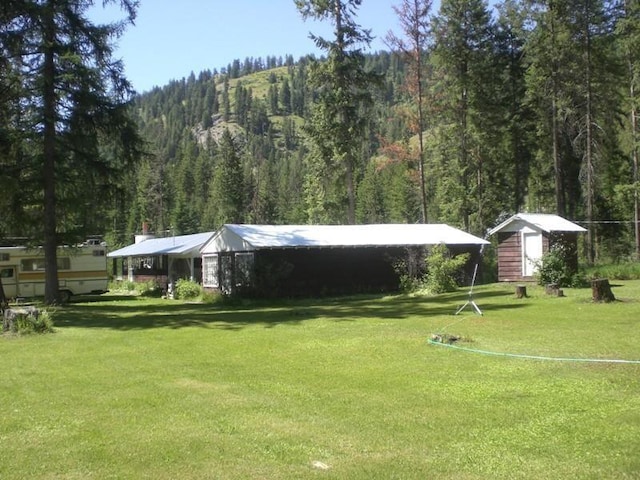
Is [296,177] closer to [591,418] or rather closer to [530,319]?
[530,319]

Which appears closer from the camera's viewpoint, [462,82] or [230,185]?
[462,82]

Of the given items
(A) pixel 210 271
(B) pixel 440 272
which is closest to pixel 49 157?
(A) pixel 210 271

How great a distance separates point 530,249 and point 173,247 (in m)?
18.5

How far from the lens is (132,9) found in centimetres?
2183

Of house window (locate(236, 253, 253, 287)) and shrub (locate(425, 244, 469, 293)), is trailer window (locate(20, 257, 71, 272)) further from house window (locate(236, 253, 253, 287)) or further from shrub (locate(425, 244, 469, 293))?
shrub (locate(425, 244, 469, 293))

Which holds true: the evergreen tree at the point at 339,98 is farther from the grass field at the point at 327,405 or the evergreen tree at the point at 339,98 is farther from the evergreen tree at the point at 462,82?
the grass field at the point at 327,405

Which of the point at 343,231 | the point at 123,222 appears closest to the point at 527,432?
the point at 343,231

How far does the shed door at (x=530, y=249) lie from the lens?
25.6 meters

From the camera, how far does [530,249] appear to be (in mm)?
25844

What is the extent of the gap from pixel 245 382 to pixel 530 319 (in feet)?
27.5

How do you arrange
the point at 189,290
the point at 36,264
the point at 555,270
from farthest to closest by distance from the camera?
the point at 36,264
the point at 189,290
the point at 555,270

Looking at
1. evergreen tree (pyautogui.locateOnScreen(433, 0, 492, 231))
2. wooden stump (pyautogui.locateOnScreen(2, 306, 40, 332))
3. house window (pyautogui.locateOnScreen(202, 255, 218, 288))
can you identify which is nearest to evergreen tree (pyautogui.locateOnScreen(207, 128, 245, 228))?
evergreen tree (pyautogui.locateOnScreen(433, 0, 492, 231))

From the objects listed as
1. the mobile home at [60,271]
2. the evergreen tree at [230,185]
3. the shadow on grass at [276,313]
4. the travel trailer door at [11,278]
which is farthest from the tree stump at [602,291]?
the evergreen tree at [230,185]

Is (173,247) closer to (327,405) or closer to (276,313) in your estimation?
(276,313)
